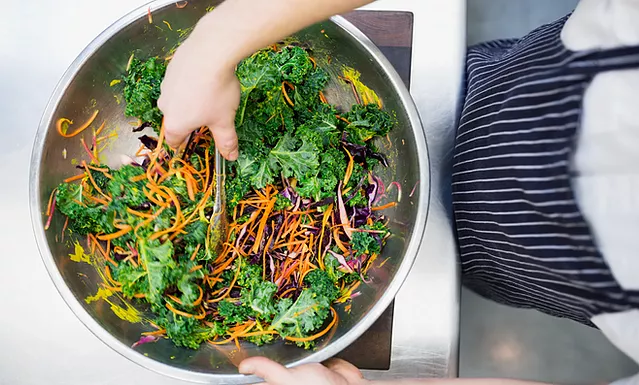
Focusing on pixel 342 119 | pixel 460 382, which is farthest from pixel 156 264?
pixel 460 382

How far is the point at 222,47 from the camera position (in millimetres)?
775

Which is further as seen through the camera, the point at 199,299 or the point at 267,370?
the point at 199,299

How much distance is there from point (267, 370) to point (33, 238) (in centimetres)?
76

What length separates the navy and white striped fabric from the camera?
86cm

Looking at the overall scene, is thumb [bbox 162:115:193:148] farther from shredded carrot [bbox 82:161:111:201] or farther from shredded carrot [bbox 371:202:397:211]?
shredded carrot [bbox 371:202:397:211]

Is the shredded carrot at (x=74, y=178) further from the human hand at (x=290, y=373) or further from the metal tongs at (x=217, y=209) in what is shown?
the human hand at (x=290, y=373)

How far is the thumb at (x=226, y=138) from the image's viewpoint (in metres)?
0.90

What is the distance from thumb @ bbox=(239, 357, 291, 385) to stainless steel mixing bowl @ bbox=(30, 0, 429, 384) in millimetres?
47

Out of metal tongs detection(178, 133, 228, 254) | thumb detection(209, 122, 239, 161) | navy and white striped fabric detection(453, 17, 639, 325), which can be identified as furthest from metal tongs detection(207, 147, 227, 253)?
navy and white striped fabric detection(453, 17, 639, 325)

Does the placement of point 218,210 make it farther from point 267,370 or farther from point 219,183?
point 267,370

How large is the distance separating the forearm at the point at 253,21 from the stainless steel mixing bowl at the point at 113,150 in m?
0.27

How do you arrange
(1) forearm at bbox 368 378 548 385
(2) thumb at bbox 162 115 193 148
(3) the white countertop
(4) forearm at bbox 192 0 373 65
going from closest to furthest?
Result: (4) forearm at bbox 192 0 373 65, (2) thumb at bbox 162 115 193 148, (1) forearm at bbox 368 378 548 385, (3) the white countertop

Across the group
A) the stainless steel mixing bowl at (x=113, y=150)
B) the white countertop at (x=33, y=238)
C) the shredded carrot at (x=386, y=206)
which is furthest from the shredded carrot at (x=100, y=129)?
the shredded carrot at (x=386, y=206)

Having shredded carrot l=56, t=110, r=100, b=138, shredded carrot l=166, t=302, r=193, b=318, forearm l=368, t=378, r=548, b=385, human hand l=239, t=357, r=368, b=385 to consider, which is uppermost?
shredded carrot l=56, t=110, r=100, b=138
